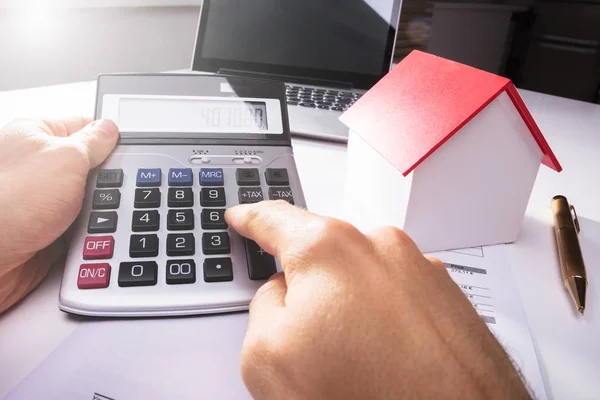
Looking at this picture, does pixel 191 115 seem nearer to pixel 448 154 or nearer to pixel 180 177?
pixel 180 177

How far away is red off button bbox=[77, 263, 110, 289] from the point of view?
314mm

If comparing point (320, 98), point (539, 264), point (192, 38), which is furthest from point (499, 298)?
point (192, 38)

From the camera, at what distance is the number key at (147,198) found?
373mm

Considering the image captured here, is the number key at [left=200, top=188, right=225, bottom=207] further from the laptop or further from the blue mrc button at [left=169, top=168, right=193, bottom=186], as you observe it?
the laptop

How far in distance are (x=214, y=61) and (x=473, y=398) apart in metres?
0.67

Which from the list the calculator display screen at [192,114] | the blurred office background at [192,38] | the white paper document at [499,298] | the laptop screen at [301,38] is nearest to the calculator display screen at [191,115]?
the calculator display screen at [192,114]

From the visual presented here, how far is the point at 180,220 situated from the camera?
36 cm

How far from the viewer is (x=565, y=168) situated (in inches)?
23.0

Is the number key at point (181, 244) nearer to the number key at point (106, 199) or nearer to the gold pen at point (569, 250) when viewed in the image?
the number key at point (106, 199)

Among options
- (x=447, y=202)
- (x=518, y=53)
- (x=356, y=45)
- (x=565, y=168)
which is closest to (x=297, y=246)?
(x=447, y=202)

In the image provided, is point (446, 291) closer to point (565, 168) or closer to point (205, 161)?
point (205, 161)

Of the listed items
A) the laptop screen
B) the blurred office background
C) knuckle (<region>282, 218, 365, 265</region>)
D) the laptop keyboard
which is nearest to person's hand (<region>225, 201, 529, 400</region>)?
knuckle (<region>282, 218, 365, 265</region>)

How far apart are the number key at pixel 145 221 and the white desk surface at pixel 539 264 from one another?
7cm

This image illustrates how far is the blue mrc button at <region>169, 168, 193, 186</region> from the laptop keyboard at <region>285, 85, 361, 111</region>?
0.99ft
